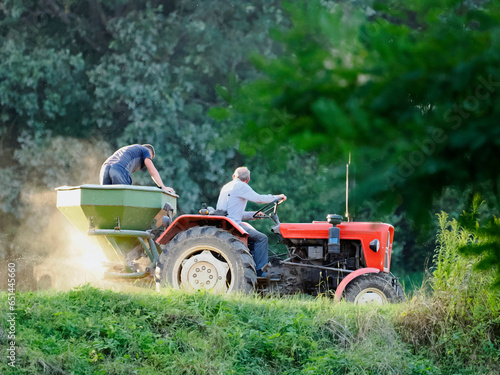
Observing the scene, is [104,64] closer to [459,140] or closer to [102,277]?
[102,277]

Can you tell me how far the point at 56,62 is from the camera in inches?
515

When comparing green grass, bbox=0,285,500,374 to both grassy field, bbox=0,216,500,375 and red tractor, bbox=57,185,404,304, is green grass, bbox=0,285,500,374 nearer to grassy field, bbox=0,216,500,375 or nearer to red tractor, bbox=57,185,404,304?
grassy field, bbox=0,216,500,375

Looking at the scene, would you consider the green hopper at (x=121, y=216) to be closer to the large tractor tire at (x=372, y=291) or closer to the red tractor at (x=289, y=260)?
the red tractor at (x=289, y=260)

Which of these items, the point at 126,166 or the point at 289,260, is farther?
the point at 126,166

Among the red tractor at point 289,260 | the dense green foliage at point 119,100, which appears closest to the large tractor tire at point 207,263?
the red tractor at point 289,260

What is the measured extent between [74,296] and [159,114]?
7599 mm

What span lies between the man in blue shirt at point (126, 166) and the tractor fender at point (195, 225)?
45cm

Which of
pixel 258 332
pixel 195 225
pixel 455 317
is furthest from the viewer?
pixel 195 225

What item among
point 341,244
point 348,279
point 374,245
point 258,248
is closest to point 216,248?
point 258,248

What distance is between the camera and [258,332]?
18.6ft

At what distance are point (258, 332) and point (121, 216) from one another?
2.19m

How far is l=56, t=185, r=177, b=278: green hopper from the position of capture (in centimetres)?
698

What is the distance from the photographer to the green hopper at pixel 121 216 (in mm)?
6980

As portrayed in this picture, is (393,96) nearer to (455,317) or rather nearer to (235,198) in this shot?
(455,317)
